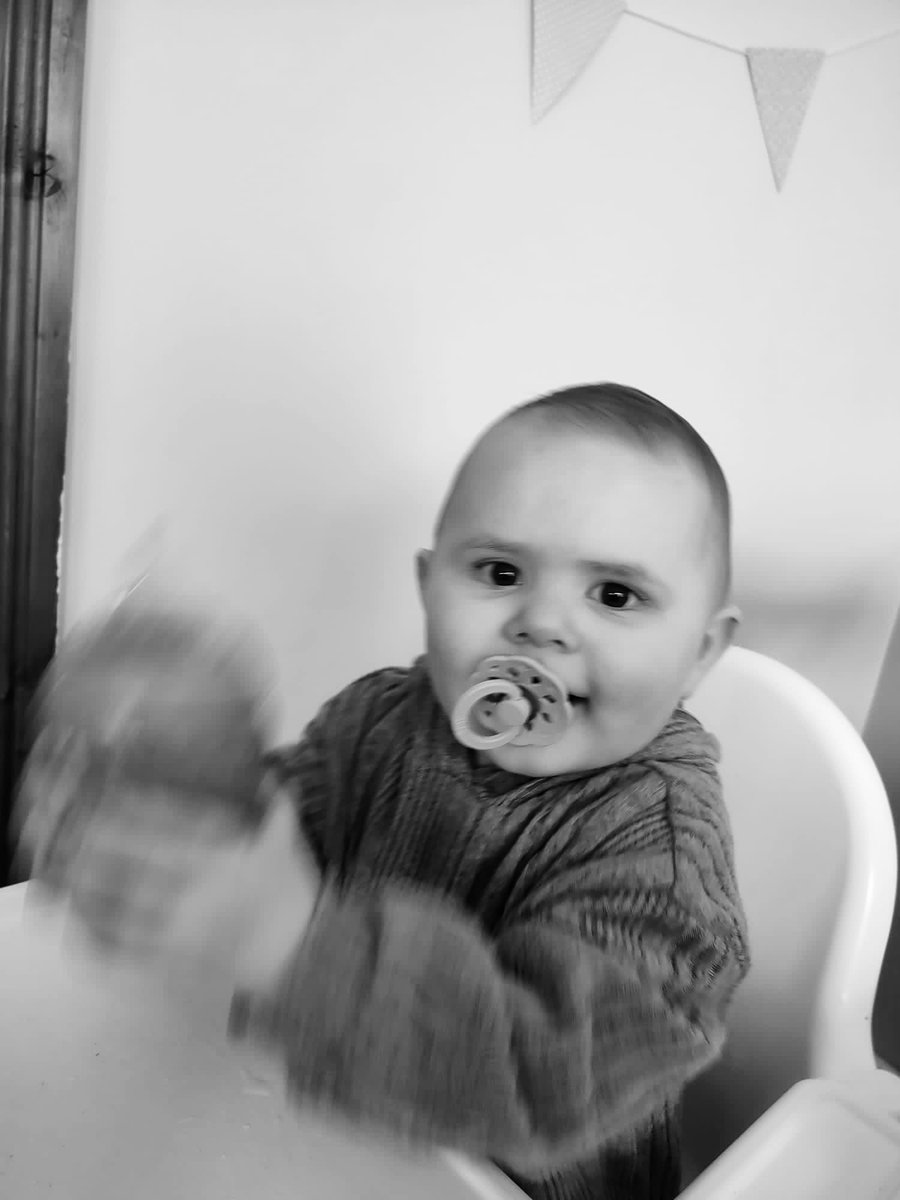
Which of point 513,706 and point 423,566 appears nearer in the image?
point 513,706

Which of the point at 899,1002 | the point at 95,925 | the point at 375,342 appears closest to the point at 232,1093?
the point at 95,925

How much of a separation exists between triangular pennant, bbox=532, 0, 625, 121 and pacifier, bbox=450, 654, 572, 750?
21.0 inches

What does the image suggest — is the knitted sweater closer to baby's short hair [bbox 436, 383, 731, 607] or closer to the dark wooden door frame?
baby's short hair [bbox 436, 383, 731, 607]

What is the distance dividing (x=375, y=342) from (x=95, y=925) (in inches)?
22.1

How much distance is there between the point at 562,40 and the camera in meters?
0.83

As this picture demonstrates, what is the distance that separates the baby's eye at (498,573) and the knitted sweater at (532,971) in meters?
0.11

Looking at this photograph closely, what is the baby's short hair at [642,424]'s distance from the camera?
53cm

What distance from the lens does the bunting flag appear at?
2.70ft

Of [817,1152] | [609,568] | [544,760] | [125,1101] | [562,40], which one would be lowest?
[125,1101]

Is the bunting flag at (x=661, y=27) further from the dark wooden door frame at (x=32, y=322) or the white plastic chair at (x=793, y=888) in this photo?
the white plastic chair at (x=793, y=888)

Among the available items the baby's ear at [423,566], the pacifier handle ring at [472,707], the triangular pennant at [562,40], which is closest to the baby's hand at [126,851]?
the pacifier handle ring at [472,707]

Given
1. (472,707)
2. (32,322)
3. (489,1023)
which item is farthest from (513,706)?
(32,322)

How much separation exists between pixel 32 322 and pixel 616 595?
43cm

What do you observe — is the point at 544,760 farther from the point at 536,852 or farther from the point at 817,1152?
the point at 817,1152
